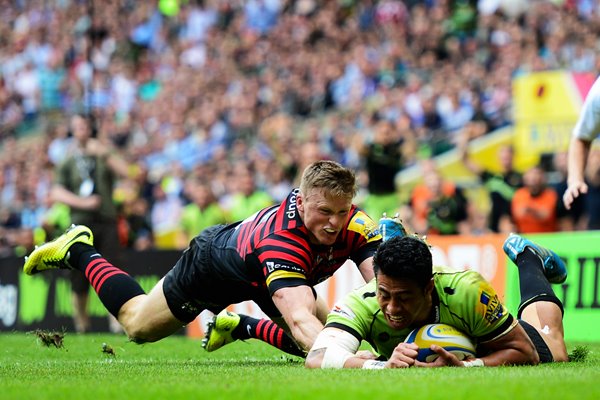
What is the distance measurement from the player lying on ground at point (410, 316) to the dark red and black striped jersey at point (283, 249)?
28.3 inches

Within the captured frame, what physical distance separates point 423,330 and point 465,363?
311mm

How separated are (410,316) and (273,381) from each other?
0.91 meters

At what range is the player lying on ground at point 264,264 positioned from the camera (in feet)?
24.7

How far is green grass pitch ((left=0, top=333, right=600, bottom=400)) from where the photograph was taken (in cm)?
544

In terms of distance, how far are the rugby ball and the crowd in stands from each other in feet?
25.3

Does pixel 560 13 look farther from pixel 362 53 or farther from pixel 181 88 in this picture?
pixel 181 88

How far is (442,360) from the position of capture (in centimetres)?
675

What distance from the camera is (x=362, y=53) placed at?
20.2m

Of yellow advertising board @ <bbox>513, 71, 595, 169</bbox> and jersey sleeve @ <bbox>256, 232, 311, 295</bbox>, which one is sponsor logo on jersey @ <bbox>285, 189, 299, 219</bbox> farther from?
yellow advertising board @ <bbox>513, 71, 595, 169</bbox>

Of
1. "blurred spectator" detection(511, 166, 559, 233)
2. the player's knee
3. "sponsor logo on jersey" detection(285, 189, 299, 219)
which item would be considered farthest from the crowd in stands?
"sponsor logo on jersey" detection(285, 189, 299, 219)

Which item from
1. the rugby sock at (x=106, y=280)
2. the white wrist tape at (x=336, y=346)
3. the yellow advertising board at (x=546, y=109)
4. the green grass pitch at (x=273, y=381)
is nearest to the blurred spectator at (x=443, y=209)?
the yellow advertising board at (x=546, y=109)

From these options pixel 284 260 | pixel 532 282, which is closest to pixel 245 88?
pixel 532 282

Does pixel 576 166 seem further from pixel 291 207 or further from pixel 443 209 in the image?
pixel 443 209

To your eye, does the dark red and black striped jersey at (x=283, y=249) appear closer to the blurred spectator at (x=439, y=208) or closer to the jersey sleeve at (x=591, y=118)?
the jersey sleeve at (x=591, y=118)
